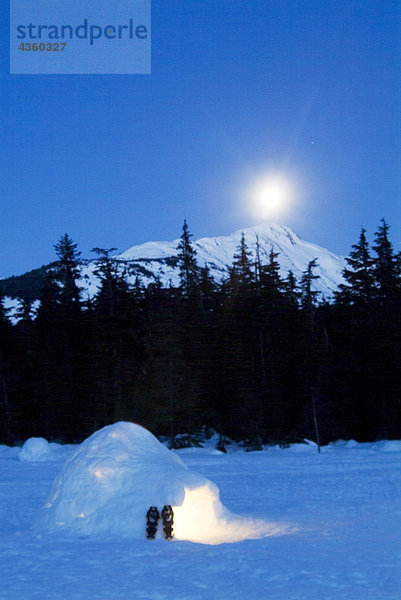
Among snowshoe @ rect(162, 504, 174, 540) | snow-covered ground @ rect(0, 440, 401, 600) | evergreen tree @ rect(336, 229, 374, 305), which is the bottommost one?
snow-covered ground @ rect(0, 440, 401, 600)

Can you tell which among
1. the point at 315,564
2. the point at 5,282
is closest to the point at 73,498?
the point at 315,564

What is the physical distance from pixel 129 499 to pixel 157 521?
3.66 ft

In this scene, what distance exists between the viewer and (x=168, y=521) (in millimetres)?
12719

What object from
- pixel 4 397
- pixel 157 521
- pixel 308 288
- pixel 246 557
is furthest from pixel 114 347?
pixel 246 557

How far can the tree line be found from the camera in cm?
3975

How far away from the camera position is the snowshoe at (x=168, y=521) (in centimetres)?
1266

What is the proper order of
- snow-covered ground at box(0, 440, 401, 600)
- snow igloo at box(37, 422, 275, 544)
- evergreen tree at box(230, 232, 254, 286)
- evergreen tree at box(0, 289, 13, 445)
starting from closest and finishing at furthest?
1. snow-covered ground at box(0, 440, 401, 600)
2. snow igloo at box(37, 422, 275, 544)
3. evergreen tree at box(0, 289, 13, 445)
4. evergreen tree at box(230, 232, 254, 286)

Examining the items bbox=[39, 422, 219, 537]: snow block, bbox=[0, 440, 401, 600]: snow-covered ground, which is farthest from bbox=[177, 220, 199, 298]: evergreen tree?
bbox=[39, 422, 219, 537]: snow block

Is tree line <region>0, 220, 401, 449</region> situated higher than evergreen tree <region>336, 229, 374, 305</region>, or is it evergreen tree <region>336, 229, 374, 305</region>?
evergreen tree <region>336, 229, 374, 305</region>

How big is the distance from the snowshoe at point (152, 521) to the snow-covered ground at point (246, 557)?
0.18 meters

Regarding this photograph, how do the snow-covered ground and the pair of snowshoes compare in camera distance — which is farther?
the pair of snowshoes

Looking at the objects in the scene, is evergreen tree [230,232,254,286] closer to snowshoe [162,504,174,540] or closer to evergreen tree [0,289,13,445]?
evergreen tree [0,289,13,445]

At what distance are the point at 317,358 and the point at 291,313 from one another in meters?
7.30

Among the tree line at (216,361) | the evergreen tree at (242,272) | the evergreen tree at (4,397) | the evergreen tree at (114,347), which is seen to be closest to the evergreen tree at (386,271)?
the tree line at (216,361)
